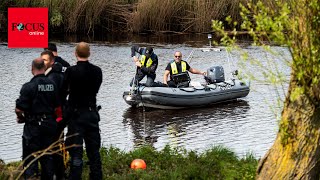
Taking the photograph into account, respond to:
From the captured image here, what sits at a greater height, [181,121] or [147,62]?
[147,62]

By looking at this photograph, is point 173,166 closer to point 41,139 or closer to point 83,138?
point 83,138

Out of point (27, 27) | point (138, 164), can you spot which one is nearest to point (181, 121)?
point (138, 164)

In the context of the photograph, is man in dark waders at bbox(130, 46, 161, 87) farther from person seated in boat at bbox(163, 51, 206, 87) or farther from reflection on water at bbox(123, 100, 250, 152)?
reflection on water at bbox(123, 100, 250, 152)

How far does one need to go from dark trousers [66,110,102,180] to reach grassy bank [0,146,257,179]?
0.51 meters

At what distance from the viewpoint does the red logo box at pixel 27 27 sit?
3262 centimetres

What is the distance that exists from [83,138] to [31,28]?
23.9 m

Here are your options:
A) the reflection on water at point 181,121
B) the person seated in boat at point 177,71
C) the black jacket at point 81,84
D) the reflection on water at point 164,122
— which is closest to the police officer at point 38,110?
the black jacket at point 81,84

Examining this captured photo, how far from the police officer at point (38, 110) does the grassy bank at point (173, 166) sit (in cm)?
48

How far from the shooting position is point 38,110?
837cm

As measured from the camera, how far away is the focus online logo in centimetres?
3161

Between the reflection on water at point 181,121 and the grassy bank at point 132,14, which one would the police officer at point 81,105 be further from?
the grassy bank at point 132,14

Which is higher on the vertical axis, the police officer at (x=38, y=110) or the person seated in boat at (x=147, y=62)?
the police officer at (x=38, y=110)

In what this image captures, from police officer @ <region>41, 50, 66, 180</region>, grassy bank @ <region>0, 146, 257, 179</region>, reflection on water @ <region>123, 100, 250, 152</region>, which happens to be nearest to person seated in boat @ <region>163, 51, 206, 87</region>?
reflection on water @ <region>123, 100, 250, 152</region>

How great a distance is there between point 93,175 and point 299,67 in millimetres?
2971
